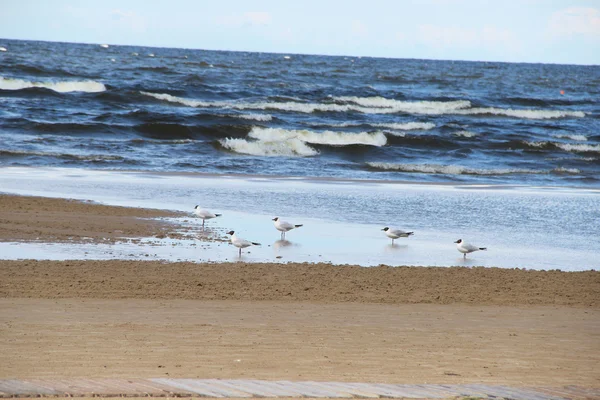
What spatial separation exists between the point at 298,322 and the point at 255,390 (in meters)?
2.05

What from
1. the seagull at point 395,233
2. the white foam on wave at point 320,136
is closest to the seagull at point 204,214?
the seagull at point 395,233

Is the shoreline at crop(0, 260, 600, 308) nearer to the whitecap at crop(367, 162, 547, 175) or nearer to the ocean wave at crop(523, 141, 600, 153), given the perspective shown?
the whitecap at crop(367, 162, 547, 175)

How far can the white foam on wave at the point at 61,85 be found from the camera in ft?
135

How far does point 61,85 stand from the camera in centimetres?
4275

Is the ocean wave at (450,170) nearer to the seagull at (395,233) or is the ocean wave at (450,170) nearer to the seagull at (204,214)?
the seagull at (395,233)

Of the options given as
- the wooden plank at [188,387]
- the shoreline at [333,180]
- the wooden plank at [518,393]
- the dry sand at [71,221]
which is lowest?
the wooden plank at [188,387]

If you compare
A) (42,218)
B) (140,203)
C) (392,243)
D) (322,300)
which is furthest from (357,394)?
(140,203)

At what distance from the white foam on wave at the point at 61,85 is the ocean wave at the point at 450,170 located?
22125 millimetres

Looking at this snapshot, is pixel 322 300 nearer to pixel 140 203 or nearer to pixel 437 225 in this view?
pixel 437 225

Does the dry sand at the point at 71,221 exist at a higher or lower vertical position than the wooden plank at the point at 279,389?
higher

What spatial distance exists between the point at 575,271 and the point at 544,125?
94.4ft

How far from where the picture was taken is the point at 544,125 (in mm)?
37500

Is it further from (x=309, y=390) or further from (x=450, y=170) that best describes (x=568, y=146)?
(x=309, y=390)

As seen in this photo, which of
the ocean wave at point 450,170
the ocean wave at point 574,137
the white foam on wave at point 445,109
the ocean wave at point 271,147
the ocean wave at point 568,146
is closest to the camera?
the ocean wave at point 450,170
